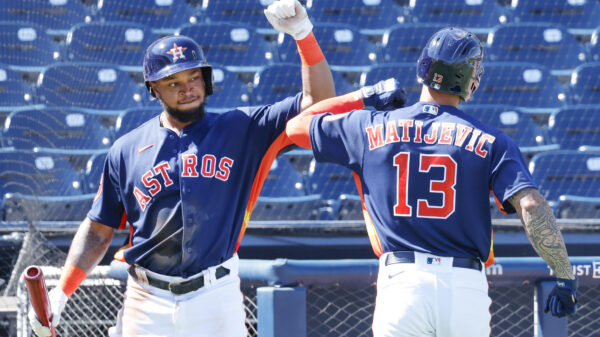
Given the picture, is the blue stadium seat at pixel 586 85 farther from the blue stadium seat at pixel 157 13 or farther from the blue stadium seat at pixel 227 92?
the blue stadium seat at pixel 157 13

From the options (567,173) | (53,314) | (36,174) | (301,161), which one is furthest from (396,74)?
(53,314)

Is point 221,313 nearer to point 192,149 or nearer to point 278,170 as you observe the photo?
point 192,149

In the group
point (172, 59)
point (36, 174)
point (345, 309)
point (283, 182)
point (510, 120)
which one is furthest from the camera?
point (510, 120)

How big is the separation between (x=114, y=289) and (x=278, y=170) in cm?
272

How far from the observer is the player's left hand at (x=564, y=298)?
2.45 meters

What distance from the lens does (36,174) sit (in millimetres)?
6016

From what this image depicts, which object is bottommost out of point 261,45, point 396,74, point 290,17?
point 290,17

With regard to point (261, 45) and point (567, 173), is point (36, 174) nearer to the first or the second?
point (261, 45)

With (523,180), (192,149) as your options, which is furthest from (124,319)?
(523,180)

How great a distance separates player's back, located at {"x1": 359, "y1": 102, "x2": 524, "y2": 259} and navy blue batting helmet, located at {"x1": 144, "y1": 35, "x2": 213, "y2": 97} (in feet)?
2.11

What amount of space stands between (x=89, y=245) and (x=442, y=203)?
1163mm

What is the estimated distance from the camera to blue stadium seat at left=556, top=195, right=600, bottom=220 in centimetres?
601

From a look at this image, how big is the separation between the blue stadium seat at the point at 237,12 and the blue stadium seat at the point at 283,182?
7.33 ft

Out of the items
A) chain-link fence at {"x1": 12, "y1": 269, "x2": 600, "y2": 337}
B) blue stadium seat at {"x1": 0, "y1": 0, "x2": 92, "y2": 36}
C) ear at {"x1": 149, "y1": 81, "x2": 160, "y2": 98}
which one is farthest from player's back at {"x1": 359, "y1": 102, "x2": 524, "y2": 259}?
blue stadium seat at {"x1": 0, "y1": 0, "x2": 92, "y2": 36}
